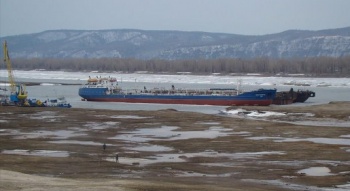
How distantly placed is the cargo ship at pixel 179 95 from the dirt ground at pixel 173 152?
570 inches

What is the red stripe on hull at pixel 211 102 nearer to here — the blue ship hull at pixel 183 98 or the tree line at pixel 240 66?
the blue ship hull at pixel 183 98

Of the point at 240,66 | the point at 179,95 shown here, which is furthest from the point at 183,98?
the point at 240,66

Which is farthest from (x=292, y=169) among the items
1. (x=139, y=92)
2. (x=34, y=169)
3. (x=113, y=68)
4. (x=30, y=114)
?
(x=113, y=68)

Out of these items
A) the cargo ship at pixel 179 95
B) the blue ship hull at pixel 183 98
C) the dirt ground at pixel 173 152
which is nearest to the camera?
the dirt ground at pixel 173 152

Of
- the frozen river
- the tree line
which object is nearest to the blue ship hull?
the frozen river

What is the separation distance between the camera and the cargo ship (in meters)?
62.5

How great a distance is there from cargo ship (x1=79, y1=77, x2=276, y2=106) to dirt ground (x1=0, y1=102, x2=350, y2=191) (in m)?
14.5

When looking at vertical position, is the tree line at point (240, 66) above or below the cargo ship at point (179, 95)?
above

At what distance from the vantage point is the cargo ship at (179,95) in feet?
205

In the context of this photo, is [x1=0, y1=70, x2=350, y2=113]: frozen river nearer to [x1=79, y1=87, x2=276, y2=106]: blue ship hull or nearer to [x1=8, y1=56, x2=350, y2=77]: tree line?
[x1=79, y1=87, x2=276, y2=106]: blue ship hull

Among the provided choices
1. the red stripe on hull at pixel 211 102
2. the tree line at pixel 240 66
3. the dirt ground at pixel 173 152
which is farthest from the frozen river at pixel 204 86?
the tree line at pixel 240 66

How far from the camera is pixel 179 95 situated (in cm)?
6650

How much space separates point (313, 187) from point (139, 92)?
52097mm

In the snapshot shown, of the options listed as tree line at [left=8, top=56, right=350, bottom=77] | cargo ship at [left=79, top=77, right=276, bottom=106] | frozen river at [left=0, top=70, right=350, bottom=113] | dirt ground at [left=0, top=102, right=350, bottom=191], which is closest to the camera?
dirt ground at [left=0, top=102, right=350, bottom=191]
